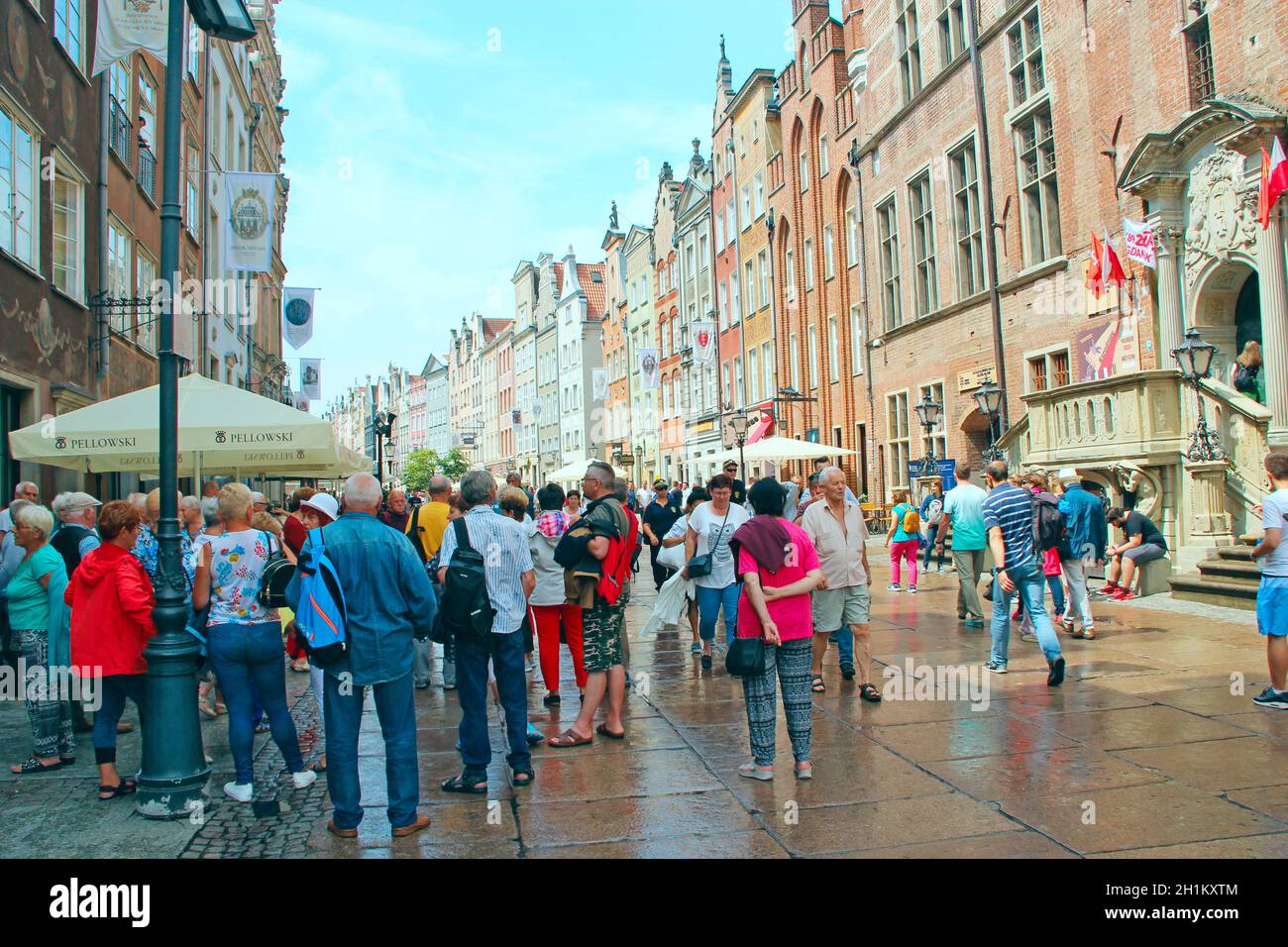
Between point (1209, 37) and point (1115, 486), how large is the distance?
21.9ft

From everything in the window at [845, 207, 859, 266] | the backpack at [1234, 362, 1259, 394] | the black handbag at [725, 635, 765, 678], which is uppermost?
the window at [845, 207, 859, 266]

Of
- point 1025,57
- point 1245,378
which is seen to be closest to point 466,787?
point 1245,378

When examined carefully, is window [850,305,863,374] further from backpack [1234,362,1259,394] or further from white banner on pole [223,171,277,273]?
white banner on pole [223,171,277,273]

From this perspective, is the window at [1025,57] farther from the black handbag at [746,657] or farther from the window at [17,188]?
the black handbag at [746,657]

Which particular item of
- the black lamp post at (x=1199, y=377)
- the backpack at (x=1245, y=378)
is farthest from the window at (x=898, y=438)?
the black lamp post at (x=1199, y=377)

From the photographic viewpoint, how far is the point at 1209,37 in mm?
14938

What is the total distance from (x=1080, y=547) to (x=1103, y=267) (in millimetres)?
8554

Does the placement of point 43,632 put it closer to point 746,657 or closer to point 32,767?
point 32,767

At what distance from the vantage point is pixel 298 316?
2325cm

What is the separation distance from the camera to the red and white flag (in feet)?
56.2

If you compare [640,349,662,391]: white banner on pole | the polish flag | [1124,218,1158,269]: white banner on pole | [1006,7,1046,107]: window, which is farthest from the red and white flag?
[640,349,662,391]: white banner on pole

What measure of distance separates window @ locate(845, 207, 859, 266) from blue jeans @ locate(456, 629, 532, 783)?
26553 millimetres

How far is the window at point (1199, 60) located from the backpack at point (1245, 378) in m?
3.96

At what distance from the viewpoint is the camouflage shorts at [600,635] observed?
6.77 meters
